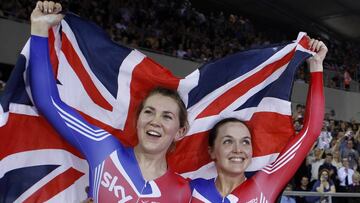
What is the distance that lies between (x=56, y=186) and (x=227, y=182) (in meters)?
0.93

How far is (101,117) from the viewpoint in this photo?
9.65 feet

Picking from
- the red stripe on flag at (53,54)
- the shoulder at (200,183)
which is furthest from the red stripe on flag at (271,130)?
the red stripe on flag at (53,54)

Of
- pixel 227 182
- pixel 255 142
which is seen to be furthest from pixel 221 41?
pixel 227 182

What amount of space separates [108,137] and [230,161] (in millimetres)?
634

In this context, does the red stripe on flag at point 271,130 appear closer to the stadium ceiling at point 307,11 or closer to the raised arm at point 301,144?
the raised arm at point 301,144

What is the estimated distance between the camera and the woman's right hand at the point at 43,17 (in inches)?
100

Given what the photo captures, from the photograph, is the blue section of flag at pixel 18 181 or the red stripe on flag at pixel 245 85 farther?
the red stripe on flag at pixel 245 85

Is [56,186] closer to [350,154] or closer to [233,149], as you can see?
[233,149]

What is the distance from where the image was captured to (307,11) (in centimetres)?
1650

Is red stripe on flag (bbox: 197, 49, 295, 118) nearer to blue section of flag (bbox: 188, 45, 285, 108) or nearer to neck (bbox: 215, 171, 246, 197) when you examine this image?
blue section of flag (bbox: 188, 45, 285, 108)

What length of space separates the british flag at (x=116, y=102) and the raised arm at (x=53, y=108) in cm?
12

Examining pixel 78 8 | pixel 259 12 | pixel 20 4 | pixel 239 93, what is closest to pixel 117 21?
pixel 78 8

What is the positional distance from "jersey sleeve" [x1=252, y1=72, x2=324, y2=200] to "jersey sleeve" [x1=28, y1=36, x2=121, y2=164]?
33.3 inches

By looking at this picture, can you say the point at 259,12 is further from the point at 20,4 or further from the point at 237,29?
the point at 20,4
